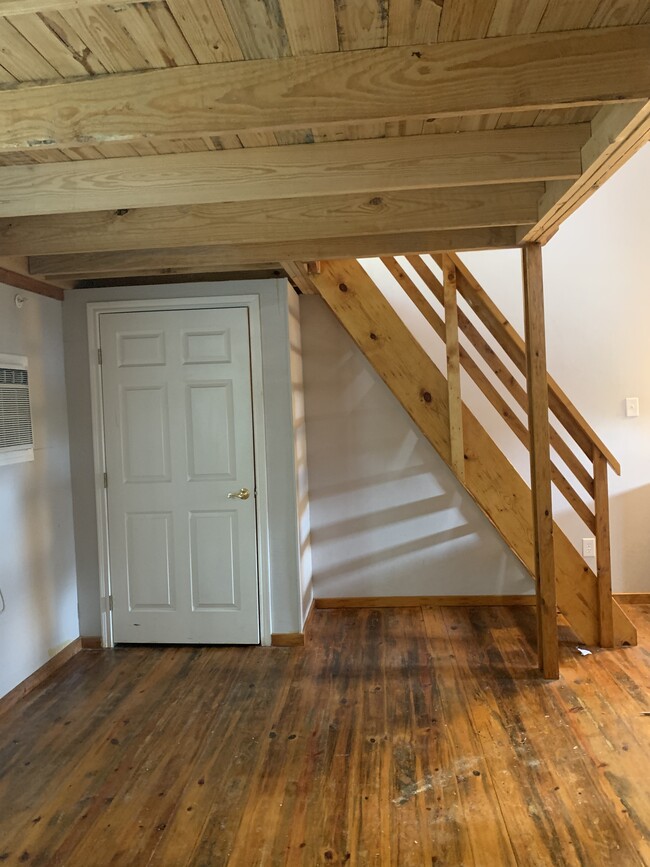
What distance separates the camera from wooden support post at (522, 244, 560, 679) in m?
3.32

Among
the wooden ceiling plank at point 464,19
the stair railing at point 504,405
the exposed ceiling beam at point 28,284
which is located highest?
the wooden ceiling plank at point 464,19

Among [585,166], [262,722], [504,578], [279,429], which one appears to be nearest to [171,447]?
[279,429]

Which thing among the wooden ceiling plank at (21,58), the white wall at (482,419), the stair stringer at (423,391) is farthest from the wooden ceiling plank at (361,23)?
the white wall at (482,419)

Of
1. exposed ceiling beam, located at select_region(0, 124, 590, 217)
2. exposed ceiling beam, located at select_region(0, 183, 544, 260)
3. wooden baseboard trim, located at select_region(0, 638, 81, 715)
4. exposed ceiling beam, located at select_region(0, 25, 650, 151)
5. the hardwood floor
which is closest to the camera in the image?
exposed ceiling beam, located at select_region(0, 25, 650, 151)

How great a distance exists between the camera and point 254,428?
155 inches

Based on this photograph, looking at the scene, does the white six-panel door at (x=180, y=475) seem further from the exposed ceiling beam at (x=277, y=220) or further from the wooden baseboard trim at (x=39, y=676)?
the exposed ceiling beam at (x=277, y=220)

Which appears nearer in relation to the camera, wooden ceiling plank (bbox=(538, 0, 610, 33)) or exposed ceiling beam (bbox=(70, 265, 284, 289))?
wooden ceiling plank (bbox=(538, 0, 610, 33))

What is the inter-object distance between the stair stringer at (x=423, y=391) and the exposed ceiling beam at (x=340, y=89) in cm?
225

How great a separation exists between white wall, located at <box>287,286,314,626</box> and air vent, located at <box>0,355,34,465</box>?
58.9 inches

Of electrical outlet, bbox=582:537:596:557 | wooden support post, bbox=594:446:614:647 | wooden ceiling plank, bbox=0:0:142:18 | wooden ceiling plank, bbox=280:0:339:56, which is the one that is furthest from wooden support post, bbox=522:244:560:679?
wooden ceiling plank, bbox=0:0:142:18

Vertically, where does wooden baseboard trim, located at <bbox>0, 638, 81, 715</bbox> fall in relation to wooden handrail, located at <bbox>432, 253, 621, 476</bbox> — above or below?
below

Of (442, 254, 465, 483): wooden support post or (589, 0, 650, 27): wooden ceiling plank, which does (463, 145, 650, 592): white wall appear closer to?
(442, 254, 465, 483): wooden support post

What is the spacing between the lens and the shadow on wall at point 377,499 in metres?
4.53

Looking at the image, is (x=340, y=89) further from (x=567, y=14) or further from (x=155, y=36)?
(x=567, y=14)
